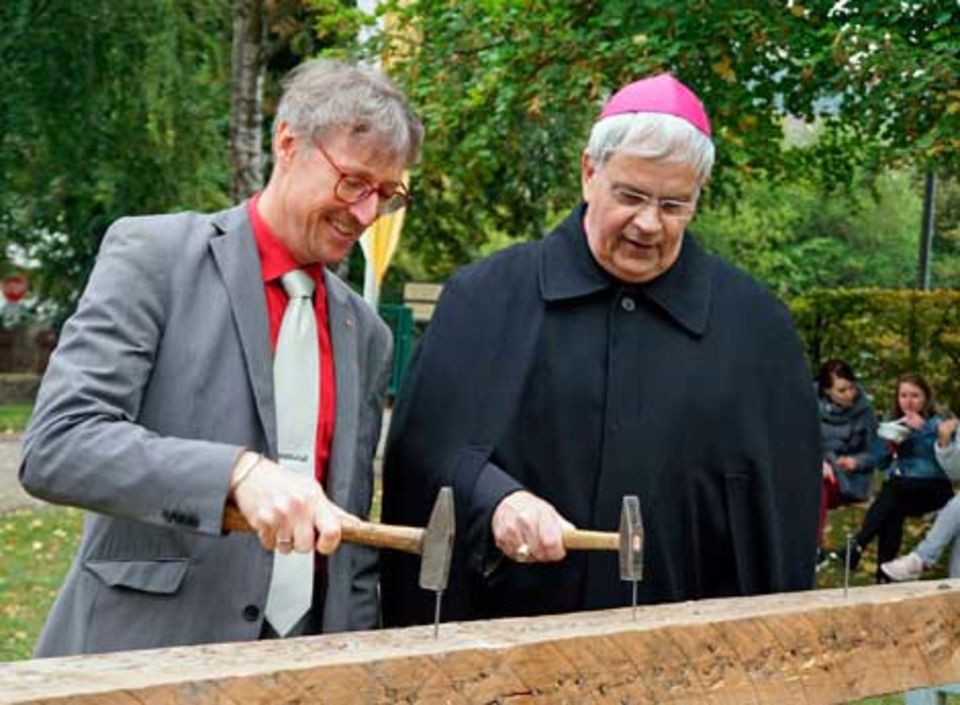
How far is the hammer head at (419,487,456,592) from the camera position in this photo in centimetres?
280

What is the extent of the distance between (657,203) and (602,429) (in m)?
0.46

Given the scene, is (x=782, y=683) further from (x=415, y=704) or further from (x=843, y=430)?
(x=843, y=430)

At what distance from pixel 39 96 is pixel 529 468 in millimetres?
18069

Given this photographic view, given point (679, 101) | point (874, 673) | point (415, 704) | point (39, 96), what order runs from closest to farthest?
point (415, 704), point (874, 673), point (679, 101), point (39, 96)

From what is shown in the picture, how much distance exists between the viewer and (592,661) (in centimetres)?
290

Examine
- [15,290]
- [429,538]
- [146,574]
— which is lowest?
[146,574]

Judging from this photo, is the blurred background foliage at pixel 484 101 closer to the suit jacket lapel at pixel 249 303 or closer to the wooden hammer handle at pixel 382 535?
the suit jacket lapel at pixel 249 303

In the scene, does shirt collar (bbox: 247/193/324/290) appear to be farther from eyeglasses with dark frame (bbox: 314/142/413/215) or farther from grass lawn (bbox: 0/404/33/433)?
grass lawn (bbox: 0/404/33/433)

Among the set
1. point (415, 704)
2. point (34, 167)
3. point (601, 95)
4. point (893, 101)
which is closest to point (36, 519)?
point (601, 95)

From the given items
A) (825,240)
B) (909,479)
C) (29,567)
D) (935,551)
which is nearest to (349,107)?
(935,551)

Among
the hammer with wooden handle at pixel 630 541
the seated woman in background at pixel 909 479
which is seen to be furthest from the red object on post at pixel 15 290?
the hammer with wooden handle at pixel 630 541

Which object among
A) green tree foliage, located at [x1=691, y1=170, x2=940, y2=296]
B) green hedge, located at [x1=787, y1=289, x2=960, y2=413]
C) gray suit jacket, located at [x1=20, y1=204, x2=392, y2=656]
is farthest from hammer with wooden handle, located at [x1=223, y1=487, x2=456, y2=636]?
green tree foliage, located at [x1=691, y1=170, x2=940, y2=296]

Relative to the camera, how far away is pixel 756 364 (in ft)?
12.6

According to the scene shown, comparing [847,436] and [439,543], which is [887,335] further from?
[439,543]
